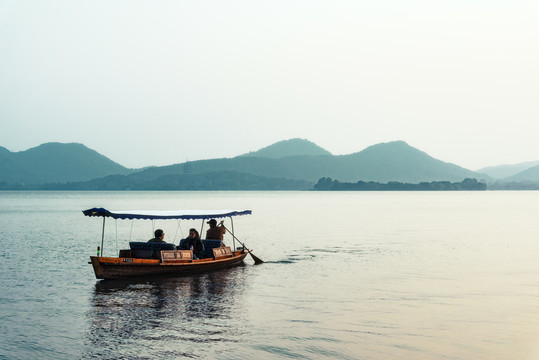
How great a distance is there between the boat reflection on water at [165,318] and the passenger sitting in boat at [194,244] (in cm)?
214

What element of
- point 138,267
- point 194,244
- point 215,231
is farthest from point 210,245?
point 138,267

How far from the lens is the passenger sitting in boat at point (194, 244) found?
3156 cm

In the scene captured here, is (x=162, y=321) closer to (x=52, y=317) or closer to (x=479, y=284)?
(x=52, y=317)

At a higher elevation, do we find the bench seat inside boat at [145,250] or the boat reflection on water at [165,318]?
the bench seat inside boat at [145,250]

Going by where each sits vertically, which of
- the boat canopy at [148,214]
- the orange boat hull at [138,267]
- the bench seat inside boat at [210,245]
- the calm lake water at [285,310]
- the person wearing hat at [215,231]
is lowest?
the calm lake water at [285,310]

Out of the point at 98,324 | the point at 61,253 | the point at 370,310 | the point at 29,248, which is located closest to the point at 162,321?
the point at 98,324

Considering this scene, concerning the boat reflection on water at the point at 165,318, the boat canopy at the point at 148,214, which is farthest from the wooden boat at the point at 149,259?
the boat reflection on water at the point at 165,318

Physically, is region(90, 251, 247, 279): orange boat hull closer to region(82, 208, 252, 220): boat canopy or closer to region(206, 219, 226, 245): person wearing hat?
region(82, 208, 252, 220): boat canopy

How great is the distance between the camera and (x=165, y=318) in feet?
67.1

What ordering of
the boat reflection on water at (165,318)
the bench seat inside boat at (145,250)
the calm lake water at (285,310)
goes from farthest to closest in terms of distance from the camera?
the bench seat inside boat at (145,250)
the calm lake water at (285,310)
the boat reflection on water at (165,318)

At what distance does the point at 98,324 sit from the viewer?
1967 cm

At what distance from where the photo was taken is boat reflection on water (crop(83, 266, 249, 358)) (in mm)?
16781

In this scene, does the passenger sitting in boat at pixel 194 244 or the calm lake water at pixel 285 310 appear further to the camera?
the passenger sitting in boat at pixel 194 244

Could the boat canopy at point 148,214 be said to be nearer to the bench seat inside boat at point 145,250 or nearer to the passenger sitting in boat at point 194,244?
the passenger sitting in boat at point 194,244
